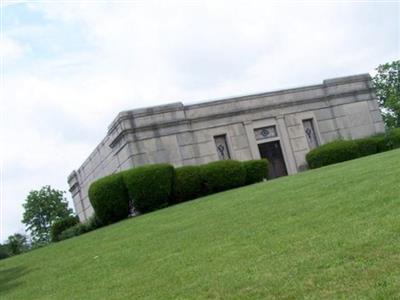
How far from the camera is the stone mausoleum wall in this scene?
26766 mm

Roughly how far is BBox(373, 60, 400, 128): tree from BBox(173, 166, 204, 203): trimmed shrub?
34.4 metres

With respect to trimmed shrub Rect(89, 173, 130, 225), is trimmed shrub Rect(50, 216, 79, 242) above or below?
below

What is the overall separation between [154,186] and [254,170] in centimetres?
501

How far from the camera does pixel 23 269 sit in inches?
545

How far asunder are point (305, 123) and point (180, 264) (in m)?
23.0

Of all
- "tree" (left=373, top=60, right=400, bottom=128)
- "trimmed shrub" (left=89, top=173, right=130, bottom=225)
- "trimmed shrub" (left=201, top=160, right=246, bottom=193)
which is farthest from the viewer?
"tree" (left=373, top=60, right=400, bottom=128)

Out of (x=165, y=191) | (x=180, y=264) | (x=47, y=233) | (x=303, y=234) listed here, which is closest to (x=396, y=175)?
(x=303, y=234)

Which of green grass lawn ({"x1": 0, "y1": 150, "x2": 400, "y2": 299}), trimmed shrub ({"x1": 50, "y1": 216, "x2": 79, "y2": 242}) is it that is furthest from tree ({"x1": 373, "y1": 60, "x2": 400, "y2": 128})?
green grass lawn ({"x1": 0, "y1": 150, "x2": 400, "y2": 299})

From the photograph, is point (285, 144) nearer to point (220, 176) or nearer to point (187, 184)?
point (220, 176)

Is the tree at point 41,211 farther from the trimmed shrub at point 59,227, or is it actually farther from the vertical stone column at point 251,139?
the vertical stone column at point 251,139

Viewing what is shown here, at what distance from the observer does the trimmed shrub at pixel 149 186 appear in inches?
862

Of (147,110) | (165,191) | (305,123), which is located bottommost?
(165,191)

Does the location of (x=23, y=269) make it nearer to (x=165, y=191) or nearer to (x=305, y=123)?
(x=165, y=191)

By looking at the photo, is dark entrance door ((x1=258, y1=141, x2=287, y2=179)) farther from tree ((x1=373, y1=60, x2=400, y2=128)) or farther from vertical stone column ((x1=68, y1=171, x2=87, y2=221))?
tree ((x1=373, y1=60, x2=400, y2=128))
